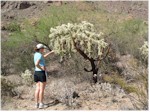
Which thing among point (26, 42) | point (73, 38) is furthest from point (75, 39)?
point (26, 42)

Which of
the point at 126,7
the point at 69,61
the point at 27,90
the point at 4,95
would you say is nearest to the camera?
the point at 4,95

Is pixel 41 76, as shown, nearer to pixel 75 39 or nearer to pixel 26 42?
pixel 75 39

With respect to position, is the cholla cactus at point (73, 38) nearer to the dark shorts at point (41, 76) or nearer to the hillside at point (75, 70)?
the hillside at point (75, 70)

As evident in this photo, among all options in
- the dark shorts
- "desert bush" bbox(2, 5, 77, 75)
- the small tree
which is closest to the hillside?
"desert bush" bbox(2, 5, 77, 75)

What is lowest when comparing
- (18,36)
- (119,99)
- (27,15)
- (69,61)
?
(119,99)

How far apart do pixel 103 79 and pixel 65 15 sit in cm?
571

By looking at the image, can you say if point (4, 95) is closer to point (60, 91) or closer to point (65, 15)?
point (60, 91)

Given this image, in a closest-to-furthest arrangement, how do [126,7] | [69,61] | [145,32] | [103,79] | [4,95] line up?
[4,95]
[103,79]
[69,61]
[145,32]
[126,7]

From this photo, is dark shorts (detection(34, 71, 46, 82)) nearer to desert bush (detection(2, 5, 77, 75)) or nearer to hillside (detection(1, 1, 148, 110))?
hillside (detection(1, 1, 148, 110))

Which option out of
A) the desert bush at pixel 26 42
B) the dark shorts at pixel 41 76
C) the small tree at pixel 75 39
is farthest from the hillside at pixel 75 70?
the small tree at pixel 75 39

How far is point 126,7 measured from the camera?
43.7m

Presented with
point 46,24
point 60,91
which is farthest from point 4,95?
point 46,24

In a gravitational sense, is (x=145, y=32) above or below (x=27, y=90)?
above

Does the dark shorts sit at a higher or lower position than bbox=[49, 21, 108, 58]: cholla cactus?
lower
